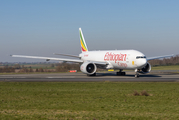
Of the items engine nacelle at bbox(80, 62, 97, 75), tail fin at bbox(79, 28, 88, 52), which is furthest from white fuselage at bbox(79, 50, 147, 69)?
tail fin at bbox(79, 28, 88, 52)

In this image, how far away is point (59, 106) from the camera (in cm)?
1284

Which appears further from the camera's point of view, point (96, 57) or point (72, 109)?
point (96, 57)

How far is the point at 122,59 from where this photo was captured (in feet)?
130

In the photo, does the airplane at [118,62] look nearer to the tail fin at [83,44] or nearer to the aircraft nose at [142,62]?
the aircraft nose at [142,62]

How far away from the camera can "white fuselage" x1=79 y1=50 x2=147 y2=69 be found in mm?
36737

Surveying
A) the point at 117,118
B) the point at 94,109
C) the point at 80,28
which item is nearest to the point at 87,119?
the point at 117,118

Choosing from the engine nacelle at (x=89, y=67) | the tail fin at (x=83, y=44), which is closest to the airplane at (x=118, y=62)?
the engine nacelle at (x=89, y=67)

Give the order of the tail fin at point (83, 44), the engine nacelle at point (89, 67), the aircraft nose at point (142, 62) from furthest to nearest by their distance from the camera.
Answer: the tail fin at point (83, 44) < the engine nacelle at point (89, 67) < the aircraft nose at point (142, 62)

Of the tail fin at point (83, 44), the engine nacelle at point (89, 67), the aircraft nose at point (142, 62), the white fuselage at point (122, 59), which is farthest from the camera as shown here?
the tail fin at point (83, 44)

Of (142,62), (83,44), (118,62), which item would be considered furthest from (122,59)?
(83,44)

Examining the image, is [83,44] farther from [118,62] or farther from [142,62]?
[142,62]

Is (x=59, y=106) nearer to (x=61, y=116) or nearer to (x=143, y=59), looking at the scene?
(x=61, y=116)

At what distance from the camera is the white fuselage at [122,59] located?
3674 centimetres

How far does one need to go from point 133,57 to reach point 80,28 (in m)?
23.1
